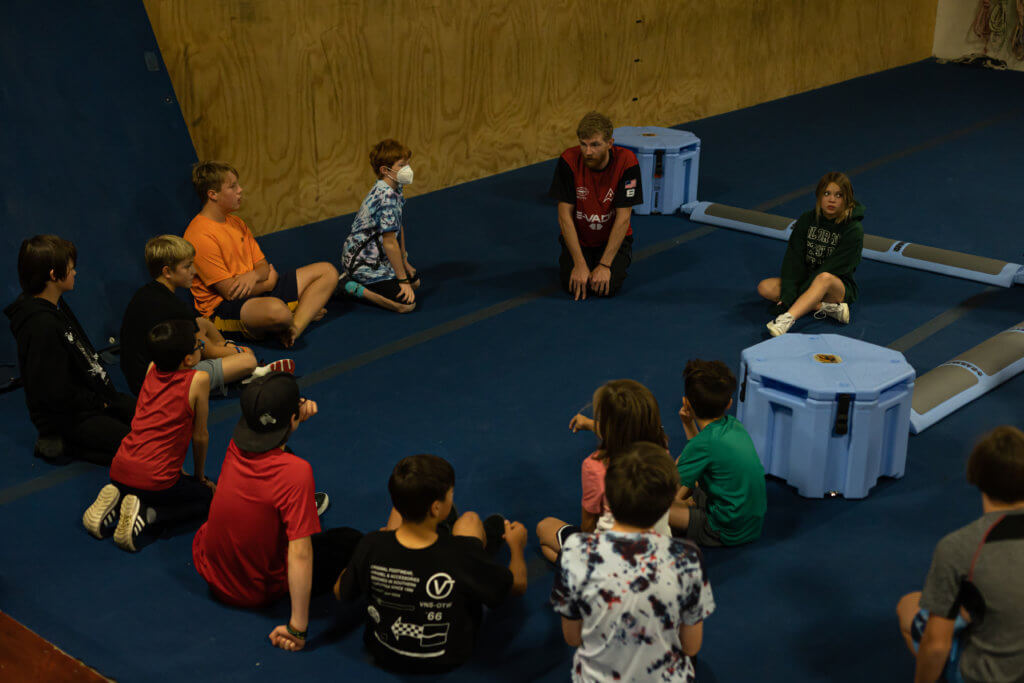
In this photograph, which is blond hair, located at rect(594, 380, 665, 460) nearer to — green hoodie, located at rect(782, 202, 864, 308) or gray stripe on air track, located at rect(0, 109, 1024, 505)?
gray stripe on air track, located at rect(0, 109, 1024, 505)

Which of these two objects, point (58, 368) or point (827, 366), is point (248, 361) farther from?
point (827, 366)

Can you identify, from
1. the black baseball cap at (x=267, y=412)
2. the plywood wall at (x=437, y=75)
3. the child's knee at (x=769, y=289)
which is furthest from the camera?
the plywood wall at (x=437, y=75)

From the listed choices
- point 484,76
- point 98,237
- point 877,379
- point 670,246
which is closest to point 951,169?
point 670,246

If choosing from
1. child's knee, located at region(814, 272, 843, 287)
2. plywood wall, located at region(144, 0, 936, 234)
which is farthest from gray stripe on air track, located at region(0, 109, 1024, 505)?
plywood wall, located at region(144, 0, 936, 234)

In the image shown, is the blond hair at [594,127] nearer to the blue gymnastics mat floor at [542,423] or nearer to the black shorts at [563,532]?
the blue gymnastics mat floor at [542,423]

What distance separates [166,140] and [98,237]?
0.85 meters

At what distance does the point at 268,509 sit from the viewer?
11.6ft

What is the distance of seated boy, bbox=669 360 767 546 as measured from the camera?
12.5ft

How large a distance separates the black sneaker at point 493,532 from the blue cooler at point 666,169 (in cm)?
467

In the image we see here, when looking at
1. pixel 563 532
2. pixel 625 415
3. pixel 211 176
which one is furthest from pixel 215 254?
pixel 625 415

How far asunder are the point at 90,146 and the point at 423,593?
4098 millimetres

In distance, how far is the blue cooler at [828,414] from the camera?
4250 millimetres

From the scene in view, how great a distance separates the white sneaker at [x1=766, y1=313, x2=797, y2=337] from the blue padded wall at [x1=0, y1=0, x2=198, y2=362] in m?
3.69

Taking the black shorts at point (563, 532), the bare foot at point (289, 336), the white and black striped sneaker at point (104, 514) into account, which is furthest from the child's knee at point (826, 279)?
the white and black striped sneaker at point (104, 514)
